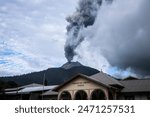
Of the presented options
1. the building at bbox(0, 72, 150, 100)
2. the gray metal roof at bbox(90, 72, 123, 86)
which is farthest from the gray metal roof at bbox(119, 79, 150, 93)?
the gray metal roof at bbox(90, 72, 123, 86)

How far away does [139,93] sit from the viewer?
1431 inches

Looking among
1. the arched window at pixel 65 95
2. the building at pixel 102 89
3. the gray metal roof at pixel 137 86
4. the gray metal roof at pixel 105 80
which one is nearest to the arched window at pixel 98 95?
the building at pixel 102 89

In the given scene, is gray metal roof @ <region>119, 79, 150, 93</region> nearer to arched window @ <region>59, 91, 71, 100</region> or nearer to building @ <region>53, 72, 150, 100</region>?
building @ <region>53, 72, 150, 100</region>

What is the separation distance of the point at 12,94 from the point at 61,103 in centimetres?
5292

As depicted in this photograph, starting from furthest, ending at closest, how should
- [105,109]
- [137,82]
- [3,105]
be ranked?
[137,82]
[3,105]
[105,109]

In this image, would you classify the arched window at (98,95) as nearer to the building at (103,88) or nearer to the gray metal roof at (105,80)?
the building at (103,88)

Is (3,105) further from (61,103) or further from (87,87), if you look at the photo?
(87,87)

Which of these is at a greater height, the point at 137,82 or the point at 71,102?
the point at 137,82

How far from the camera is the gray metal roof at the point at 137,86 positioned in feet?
120

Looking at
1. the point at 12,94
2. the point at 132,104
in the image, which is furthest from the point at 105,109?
the point at 12,94

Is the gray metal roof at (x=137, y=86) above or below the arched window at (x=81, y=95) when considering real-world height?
above

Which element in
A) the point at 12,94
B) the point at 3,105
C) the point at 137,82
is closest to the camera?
the point at 3,105

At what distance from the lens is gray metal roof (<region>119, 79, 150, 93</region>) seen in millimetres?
36531

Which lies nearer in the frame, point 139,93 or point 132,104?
point 132,104
